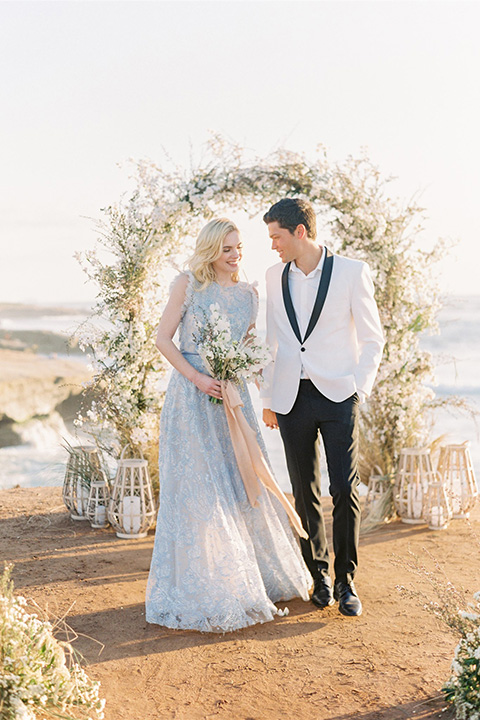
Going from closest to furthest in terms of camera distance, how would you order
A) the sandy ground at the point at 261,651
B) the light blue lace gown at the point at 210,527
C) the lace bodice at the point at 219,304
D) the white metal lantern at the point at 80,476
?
the sandy ground at the point at 261,651, the light blue lace gown at the point at 210,527, the lace bodice at the point at 219,304, the white metal lantern at the point at 80,476

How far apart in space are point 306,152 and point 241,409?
8.08 ft

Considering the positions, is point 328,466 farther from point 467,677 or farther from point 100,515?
point 100,515

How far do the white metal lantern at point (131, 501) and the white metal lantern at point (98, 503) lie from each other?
18 centimetres

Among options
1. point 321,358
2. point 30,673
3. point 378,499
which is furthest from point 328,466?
point 378,499

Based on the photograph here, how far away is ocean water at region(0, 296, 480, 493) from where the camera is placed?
7.49 m

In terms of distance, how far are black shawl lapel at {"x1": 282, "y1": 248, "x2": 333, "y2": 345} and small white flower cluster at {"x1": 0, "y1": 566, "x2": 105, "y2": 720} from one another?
6.56ft

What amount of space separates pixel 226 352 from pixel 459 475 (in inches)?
120

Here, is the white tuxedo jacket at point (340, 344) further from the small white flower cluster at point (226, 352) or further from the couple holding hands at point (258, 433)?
the small white flower cluster at point (226, 352)

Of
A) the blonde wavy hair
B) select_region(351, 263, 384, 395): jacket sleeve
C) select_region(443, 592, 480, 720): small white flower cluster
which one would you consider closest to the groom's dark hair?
the blonde wavy hair

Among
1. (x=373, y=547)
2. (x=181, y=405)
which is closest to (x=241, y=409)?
(x=181, y=405)

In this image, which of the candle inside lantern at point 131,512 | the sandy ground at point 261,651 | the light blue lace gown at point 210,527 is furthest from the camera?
the candle inside lantern at point 131,512

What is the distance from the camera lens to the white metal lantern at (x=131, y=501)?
18.7 ft

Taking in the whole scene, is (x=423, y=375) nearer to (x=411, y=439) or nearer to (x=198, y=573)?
(x=411, y=439)

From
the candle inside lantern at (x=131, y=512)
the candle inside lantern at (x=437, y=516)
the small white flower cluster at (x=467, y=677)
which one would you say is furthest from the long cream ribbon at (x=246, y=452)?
the candle inside lantern at (x=437, y=516)
